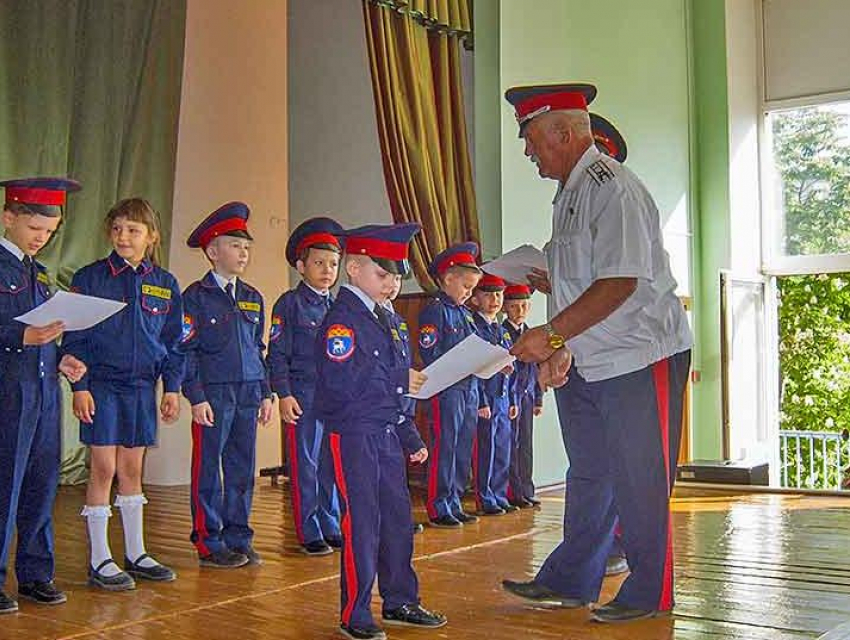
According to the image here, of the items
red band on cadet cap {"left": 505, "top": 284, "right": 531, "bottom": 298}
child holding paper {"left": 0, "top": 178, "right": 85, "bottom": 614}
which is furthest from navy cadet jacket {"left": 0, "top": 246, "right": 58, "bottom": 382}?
red band on cadet cap {"left": 505, "top": 284, "right": 531, "bottom": 298}

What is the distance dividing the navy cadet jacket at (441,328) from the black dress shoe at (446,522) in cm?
59

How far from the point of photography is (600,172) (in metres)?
2.68

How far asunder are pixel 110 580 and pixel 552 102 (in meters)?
1.97

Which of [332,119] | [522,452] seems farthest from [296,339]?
[332,119]

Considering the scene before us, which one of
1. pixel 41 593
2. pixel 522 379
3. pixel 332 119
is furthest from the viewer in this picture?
pixel 332 119

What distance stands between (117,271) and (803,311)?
33.0 ft

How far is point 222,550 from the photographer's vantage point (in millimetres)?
3607

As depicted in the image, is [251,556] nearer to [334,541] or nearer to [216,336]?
[334,541]

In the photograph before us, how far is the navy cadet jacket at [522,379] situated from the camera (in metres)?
5.29

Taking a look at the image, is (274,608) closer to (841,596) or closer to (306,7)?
(841,596)

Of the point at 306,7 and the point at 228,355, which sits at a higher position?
A: the point at 306,7

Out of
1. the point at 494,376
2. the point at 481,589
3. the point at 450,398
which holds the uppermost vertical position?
the point at 494,376

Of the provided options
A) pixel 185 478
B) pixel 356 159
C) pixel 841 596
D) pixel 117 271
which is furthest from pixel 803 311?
pixel 117 271

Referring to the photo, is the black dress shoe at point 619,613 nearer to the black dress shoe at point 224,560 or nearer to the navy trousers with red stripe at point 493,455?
the black dress shoe at point 224,560
